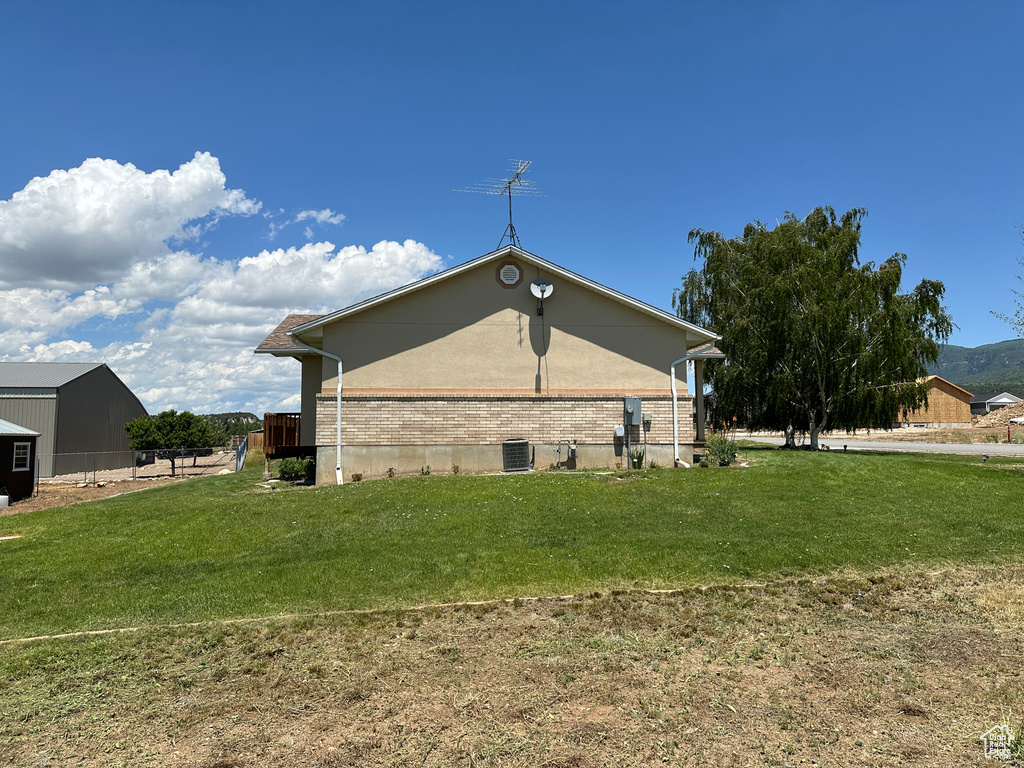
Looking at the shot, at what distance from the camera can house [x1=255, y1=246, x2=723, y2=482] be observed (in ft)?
55.3

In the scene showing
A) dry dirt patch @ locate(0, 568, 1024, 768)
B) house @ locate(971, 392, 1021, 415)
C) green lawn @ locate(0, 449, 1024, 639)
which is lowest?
dry dirt patch @ locate(0, 568, 1024, 768)

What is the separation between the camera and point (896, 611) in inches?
252

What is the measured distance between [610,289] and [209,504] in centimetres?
1127

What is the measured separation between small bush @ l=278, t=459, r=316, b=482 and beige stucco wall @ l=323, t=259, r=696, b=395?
255 centimetres

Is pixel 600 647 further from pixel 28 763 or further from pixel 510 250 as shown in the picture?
pixel 510 250

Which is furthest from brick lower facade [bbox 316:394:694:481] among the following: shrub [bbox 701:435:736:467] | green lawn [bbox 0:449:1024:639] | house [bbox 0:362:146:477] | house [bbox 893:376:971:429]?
house [bbox 893:376:971:429]

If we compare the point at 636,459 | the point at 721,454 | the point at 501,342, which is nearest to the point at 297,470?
the point at 501,342

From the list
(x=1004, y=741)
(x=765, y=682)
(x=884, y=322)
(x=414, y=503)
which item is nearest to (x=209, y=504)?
(x=414, y=503)

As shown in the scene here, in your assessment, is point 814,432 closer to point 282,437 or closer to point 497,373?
point 497,373

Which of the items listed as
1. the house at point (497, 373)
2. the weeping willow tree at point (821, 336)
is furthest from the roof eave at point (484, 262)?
the weeping willow tree at point (821, 336)

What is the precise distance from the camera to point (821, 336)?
25203 millimetres

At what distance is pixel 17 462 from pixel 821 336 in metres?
30.4

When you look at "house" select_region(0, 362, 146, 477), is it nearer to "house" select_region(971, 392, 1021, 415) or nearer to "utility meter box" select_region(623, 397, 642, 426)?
"utility meter box" select_region(623, 397, 642, 426)

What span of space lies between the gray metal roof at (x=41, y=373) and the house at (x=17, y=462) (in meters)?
14.4
